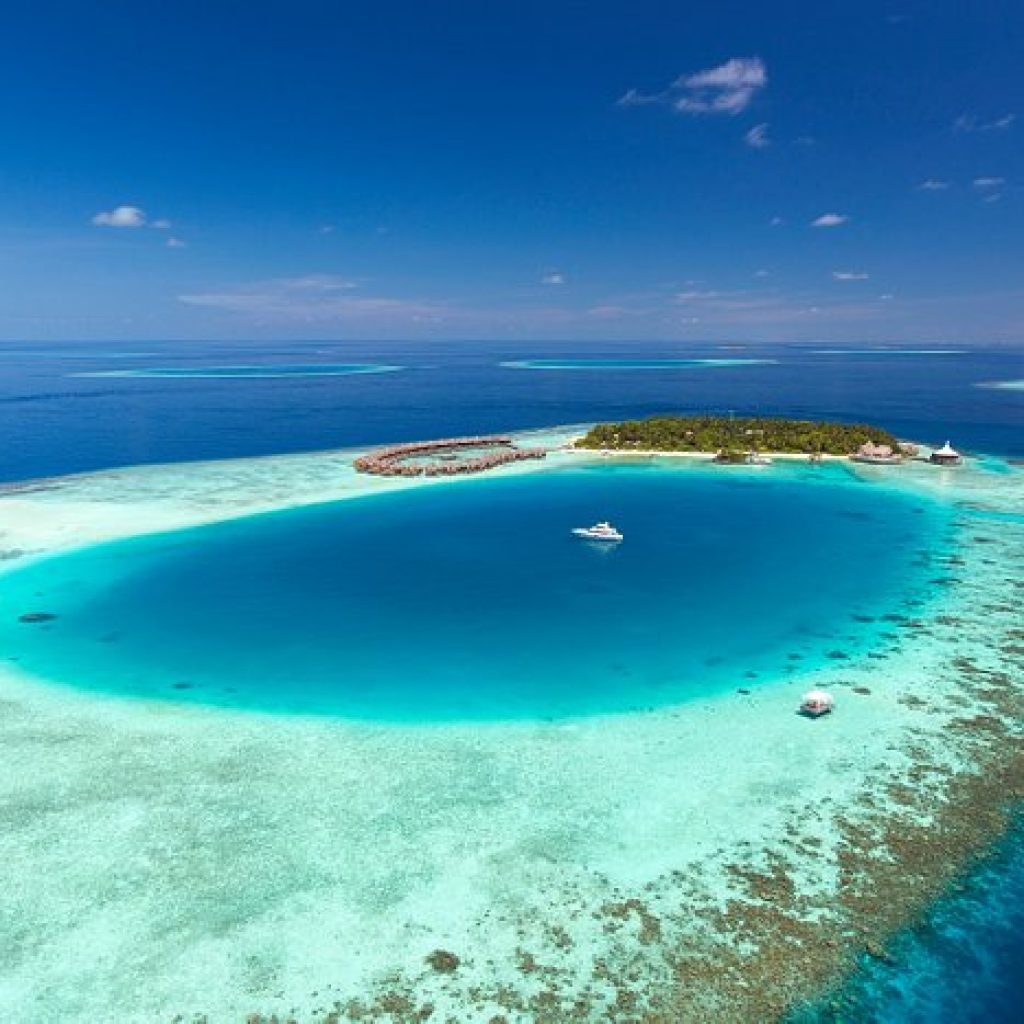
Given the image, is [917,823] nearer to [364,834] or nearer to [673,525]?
[364,834]

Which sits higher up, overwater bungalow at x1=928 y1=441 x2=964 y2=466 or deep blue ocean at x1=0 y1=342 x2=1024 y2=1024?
overwater bungalow at x1=928 y1=441 x2=964 y2=466

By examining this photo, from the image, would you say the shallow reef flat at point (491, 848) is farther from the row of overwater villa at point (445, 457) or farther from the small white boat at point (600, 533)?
the row of overwater villa at point (445, 457)

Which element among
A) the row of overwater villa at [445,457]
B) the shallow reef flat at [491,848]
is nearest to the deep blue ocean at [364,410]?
the row of overwater villa at [445,457]

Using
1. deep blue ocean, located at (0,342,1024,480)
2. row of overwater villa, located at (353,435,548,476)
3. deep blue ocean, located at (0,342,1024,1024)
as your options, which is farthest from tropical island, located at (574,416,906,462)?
→ deep blue ocean, located at (0,342,1024,480)

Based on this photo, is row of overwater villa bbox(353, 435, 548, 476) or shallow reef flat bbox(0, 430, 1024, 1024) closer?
shallow reef flat bbox(0, 430, 1024, 1024)

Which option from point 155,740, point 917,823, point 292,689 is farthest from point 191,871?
point 917,823

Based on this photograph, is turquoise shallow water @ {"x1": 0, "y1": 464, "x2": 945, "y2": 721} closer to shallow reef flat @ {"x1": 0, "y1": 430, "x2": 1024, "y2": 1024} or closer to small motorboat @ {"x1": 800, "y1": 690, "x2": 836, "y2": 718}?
shallow reef flat @ {"x1": 0, "y1": 430, "x2": 1024, "y2": 1024}

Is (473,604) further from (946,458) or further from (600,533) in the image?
(946,458)
